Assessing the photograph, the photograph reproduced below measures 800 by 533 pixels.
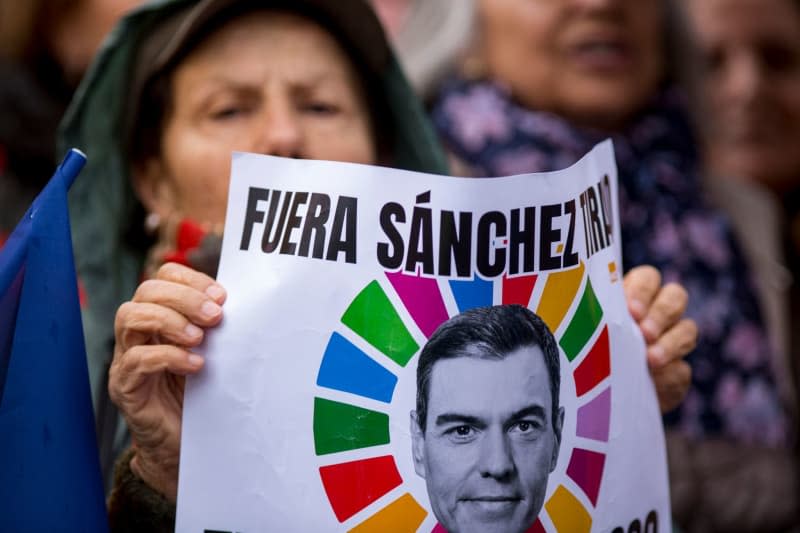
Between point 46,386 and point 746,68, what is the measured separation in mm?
2261

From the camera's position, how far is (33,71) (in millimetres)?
2732

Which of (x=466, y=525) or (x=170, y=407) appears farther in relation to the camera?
(x=170, y=407)

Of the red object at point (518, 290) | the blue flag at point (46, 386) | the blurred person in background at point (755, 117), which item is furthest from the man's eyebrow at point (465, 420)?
the blurred person in background at point (755, 117)

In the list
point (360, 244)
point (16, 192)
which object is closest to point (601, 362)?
point (360, 244)

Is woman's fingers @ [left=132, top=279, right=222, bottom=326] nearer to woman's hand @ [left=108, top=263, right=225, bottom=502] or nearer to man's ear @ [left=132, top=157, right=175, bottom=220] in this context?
woman's hand @ [left=108, top=263, right=225, bottom=502]

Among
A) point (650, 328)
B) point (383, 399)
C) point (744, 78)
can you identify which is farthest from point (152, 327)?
point (744, 78)

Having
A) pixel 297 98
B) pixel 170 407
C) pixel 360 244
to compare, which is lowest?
pixel 170 407

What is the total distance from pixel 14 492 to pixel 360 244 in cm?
46

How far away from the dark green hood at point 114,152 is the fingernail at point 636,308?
1.85ft

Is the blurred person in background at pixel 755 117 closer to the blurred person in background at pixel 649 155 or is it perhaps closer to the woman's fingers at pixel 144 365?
the blurred person in background at pixel 649 155

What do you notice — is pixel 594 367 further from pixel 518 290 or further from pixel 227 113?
pixel 227 113

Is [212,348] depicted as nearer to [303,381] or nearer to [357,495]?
[303,381]

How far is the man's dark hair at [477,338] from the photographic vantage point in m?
1.31

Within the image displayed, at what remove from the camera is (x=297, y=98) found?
71.7 inches
